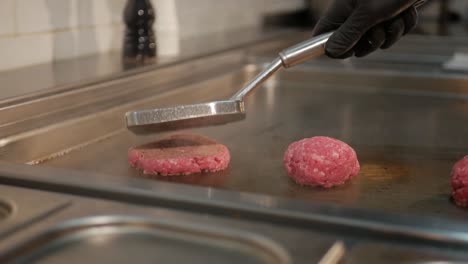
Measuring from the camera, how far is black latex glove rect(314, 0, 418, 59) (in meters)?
0.94

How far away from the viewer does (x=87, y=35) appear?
159cm

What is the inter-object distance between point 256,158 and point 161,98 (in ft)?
1.17

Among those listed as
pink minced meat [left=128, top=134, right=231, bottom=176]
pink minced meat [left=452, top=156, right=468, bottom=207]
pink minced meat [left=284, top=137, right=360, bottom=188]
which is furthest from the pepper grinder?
pink minced meat [left=452, top=156, right=468, bottom=207]

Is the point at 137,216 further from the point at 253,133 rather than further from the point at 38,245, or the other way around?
the point at 253,133

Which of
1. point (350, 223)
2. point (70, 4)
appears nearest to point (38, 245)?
point (350, 223)

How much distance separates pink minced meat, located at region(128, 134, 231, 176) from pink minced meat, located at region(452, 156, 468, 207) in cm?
33

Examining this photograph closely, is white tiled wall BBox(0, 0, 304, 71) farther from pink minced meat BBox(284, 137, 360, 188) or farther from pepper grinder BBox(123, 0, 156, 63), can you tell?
pink minced meat BBox(284, 137, 360, 188)

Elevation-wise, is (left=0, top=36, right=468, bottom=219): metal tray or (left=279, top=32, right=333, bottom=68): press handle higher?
(left=279, top=32, right=333, bottom=68): press handle

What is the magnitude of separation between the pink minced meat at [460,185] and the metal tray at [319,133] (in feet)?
0.05

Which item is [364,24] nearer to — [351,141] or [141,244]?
[351,141]

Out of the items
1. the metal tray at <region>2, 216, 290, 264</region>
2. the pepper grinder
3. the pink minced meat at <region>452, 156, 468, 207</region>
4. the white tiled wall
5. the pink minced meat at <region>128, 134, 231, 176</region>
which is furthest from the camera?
the pepper grinder

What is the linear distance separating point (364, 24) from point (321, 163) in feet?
0.70

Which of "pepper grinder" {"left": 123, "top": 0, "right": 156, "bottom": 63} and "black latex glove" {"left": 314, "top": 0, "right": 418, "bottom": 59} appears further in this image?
"pepper grinder" {"left": 123, "top": 0, "right": 156, "bottom": 63}

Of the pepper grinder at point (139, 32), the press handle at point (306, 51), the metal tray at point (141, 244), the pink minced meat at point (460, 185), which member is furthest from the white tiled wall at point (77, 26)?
the pink minced meat at point (460, 185)
